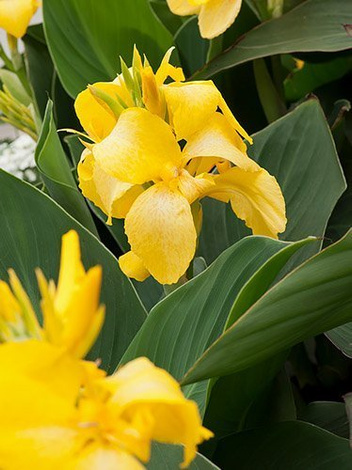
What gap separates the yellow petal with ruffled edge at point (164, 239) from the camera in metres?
0.32

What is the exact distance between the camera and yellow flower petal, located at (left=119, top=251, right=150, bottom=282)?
362 mm

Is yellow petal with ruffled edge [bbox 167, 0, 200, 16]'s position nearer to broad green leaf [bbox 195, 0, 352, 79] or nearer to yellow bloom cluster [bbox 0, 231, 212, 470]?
broad green leaf [bbox 195, 0, 352, 79]

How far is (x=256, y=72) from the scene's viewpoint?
57 cm

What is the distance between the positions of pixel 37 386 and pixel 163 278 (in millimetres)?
168

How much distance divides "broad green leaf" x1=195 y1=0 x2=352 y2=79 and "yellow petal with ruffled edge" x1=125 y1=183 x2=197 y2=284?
0.73 ft

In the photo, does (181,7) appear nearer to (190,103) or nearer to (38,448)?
(190,103)

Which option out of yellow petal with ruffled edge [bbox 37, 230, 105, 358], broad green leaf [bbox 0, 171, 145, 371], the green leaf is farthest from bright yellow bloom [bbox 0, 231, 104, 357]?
the green leaf

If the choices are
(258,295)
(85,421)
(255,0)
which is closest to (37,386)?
(85,421)

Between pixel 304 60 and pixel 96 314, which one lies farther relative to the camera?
pixel 304 60

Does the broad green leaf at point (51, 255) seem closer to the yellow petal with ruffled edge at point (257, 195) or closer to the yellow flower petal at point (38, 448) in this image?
the yellow petal with ruffled edge at point (257, 195)

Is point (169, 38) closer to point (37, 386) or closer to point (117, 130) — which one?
point (117, 130)

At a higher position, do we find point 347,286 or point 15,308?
point 15,308

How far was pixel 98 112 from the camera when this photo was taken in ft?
1.18

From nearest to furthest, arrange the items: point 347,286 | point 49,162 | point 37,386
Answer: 1. point 37,386
2. point 347,286
3. point 49,162
